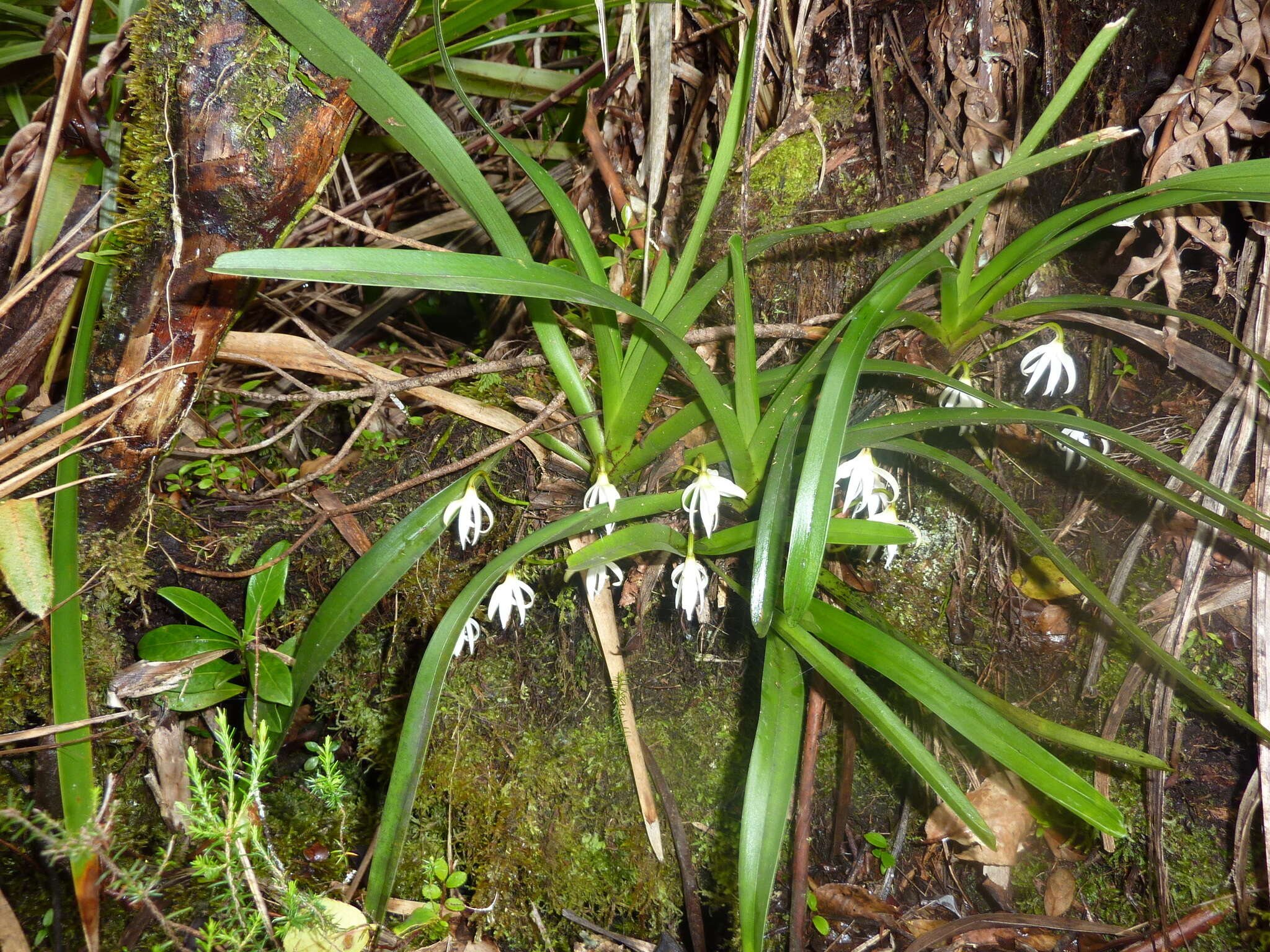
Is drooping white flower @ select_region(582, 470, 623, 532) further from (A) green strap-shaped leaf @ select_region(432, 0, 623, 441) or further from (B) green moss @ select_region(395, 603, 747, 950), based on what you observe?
(B) green moss @ select_region(395, 603, 747, 950)

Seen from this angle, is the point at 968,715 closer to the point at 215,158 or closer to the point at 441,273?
the point at 441,273

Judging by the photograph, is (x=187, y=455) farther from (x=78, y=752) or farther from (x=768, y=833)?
(x=768, y=833)

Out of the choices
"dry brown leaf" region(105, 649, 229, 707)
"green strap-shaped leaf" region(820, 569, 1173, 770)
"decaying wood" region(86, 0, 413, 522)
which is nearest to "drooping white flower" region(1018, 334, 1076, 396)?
"green strap-shaped leaf" region(820, 569, 1173, 770)

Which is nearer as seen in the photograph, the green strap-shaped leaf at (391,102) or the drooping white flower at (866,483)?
the green strap-shaped leaf at (391,102)

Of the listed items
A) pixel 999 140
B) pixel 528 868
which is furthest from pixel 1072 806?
pixel 999 140

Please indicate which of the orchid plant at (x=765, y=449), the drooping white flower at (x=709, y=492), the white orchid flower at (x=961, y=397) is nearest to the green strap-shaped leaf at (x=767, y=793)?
the orchid plant at (x=765, y=449)

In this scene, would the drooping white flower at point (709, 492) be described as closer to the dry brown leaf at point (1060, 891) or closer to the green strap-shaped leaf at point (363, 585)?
Answer: the green strap-shaped leaf at point (363, 585)

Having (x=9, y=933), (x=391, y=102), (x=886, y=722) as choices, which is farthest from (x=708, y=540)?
(x=9, y=933)
